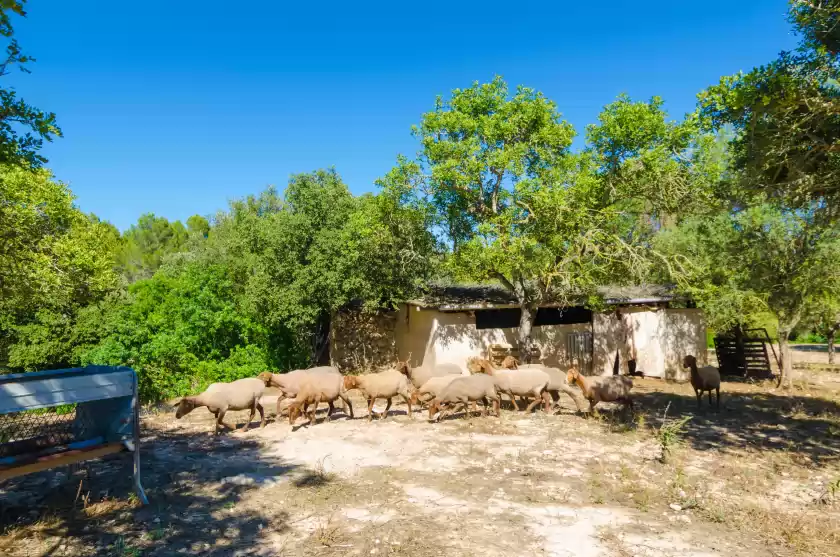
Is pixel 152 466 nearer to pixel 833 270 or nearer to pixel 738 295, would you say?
pixel 738 295

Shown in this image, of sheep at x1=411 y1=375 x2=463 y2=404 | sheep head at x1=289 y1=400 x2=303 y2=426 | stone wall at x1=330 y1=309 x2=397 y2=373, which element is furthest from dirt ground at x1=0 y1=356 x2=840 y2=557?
stone wall at x1=330 y1=309 x2=397 y2=373

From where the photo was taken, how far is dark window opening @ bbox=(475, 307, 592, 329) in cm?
2205

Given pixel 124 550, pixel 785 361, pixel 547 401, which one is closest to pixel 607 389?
pixel 547 401

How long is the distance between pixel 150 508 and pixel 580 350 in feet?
56.2

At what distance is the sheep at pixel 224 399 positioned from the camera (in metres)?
11.6

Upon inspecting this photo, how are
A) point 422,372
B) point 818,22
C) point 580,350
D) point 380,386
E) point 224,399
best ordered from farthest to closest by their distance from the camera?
1. point 580,350
2. point 422,372
3. point 380,386
4. point 224,399
5. point 818,22

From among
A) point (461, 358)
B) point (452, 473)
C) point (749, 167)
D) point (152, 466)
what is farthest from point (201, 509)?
point (461, 358)

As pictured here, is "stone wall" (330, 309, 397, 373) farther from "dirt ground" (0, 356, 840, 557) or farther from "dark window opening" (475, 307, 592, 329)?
"dirt ground" (0, 356, 840, 557)

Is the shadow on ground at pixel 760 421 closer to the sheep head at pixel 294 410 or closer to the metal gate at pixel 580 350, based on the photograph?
the metal gate at pixel 580 350

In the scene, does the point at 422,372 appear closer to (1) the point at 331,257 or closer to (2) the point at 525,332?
(2) the point at 525,332

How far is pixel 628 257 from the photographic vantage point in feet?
55.0

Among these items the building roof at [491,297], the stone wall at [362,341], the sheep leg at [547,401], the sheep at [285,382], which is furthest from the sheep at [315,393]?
the stone wall at [362,341]

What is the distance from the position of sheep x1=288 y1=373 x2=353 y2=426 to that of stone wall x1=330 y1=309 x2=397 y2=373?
838cm

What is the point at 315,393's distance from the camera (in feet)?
41.7
